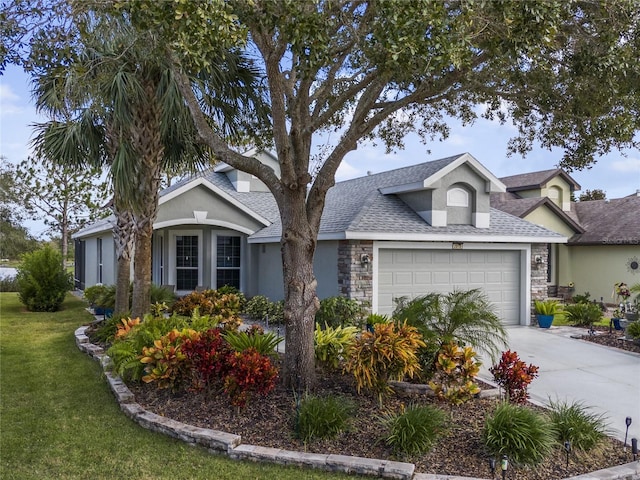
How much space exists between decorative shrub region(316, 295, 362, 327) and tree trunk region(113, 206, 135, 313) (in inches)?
169

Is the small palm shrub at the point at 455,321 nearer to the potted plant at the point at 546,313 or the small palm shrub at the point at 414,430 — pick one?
the small palm shrub at the point at 414,430

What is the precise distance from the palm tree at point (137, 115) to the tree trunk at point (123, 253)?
5cm

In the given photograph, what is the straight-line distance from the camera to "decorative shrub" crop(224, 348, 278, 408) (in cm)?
588

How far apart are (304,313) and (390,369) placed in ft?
4.51

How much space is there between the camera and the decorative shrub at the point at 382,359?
6074 millimetres

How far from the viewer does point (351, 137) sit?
7066 millimetres

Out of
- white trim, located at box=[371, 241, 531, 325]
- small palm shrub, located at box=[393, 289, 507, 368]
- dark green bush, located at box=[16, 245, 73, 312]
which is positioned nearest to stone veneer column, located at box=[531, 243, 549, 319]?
white trim, located at box=[371, 241, 531, 325]

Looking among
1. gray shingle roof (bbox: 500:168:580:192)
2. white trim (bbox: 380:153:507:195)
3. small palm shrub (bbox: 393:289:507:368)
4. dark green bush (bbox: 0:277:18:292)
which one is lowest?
dark green bush (bbox: 0:277:18:292)

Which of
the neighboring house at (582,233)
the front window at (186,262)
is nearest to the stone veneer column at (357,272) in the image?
the front window at (186,262)

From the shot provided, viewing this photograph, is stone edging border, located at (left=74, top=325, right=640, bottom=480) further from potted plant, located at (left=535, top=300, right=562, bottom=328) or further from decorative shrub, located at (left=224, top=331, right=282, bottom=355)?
potted plant, located at (left=535, top=300, right=562, bottom=328)

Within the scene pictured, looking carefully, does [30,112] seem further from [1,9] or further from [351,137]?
[351,137]

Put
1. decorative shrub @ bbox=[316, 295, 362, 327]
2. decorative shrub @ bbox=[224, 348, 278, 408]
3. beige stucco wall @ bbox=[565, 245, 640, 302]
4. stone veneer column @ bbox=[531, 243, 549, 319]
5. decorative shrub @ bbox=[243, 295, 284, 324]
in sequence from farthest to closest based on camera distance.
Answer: beige stucco wall @ bbox=[565, 245, 640, 302] → stone veneer column @ bbox=[531, 243, 549, 319] → decorative shrub @ bbox=[243, 295, 284, 324] → decorative shrub @ bbox=[316, 295, 362, 327] → decorative shrub @ bbox=[224, 348, 278, 408]

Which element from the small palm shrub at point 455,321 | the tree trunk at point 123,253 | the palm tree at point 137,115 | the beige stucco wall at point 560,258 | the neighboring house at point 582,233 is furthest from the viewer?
the beige stucco wall at point 560,258

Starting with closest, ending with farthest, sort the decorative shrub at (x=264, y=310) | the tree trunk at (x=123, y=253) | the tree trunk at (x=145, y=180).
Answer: the tree trunk at (x=145, y=180), the tree trunk at (x=123, y=253), the decorative shrub at (x=264, y=310)
